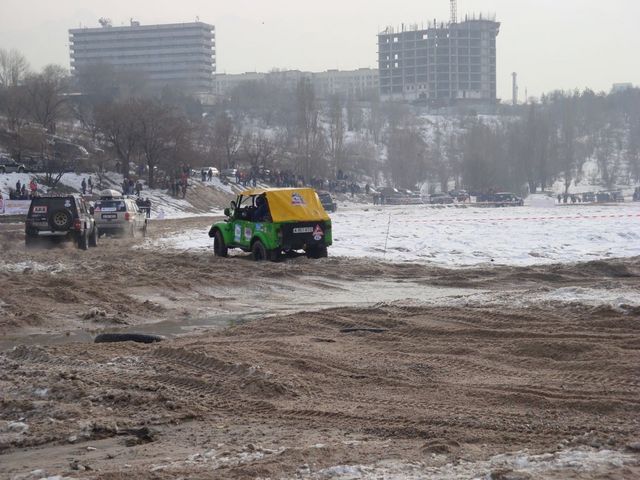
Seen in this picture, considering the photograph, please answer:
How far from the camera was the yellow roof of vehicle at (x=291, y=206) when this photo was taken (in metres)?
24.2

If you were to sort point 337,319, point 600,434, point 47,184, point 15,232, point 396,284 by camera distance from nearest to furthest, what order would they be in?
1. point 600,434
2. point 337,319
3. point 396,284
4. point 15,232
5. point 47,184

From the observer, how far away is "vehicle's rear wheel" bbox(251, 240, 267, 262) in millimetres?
24295

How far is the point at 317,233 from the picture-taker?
24.5m

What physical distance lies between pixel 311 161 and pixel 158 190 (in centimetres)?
3061

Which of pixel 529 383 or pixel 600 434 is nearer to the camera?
pixel 600 434

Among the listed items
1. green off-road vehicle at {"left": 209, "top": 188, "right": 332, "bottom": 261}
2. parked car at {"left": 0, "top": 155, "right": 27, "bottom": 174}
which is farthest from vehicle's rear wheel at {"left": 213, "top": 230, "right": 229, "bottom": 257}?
parked car at {"left": 0, "top": 155, "right": 27, "bottom": 174}

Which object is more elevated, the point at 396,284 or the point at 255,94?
the point at 255,94

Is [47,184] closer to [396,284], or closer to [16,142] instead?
[16,142]

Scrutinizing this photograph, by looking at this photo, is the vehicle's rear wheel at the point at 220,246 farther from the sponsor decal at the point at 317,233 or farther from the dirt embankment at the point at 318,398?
the dirt embankment at the point at 318,398

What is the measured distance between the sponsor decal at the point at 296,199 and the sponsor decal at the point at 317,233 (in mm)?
722

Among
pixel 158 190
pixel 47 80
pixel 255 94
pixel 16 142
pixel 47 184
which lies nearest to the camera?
pixel 47 184

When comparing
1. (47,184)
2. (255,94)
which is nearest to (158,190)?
(47,184)

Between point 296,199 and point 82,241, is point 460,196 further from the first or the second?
point 296,199

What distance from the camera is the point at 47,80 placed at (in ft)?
314
